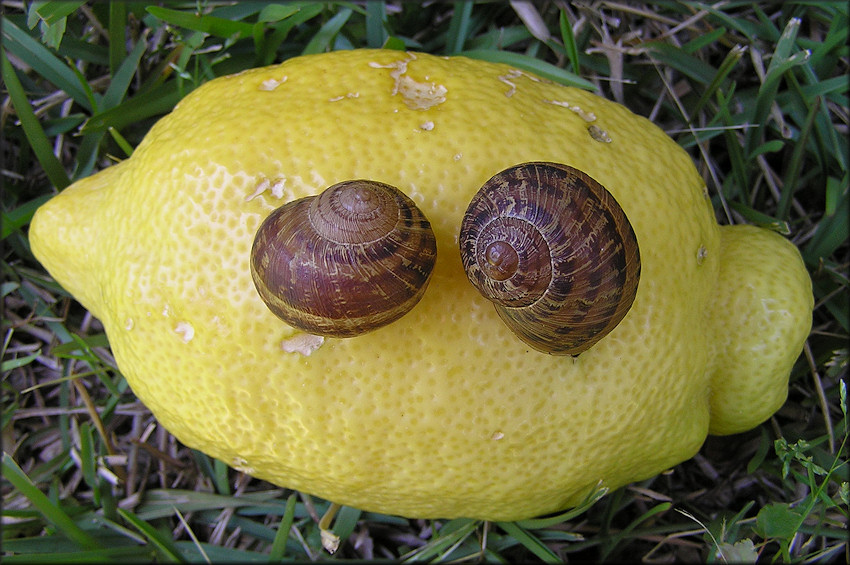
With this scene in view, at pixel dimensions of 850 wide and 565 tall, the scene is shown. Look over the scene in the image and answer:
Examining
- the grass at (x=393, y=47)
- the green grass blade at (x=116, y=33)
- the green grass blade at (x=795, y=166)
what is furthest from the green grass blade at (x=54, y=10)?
the green grass blade at (x=795, y=166)

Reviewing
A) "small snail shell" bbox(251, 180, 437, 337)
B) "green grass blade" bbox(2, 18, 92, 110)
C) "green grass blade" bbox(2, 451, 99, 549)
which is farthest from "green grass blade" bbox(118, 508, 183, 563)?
"green grass blade" bbox(2, 18, 92, 110)

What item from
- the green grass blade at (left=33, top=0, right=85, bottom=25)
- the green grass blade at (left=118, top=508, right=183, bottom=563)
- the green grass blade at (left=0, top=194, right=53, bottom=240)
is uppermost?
the green grass blade at (left=33, top=0, right=85, bottom=25)

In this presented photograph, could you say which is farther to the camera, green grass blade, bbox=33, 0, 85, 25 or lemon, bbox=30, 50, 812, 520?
green grass blade, bbox=33, 0, 85, 25

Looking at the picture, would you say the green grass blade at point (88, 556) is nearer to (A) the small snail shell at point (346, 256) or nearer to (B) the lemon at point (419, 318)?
(B) the lemon at point (419, 318)

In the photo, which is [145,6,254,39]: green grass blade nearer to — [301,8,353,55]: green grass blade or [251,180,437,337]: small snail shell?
[301,8,353,55]: green grass blade

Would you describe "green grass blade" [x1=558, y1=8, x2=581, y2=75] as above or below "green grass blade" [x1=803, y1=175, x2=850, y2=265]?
above

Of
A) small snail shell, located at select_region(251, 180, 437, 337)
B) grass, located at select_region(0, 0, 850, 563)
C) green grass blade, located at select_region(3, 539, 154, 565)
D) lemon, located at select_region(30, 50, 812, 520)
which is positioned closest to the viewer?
small snail shell, located at select_region(251, 180, 437, 337)
